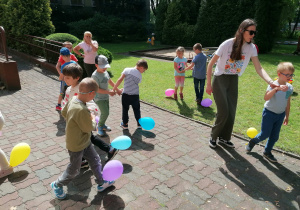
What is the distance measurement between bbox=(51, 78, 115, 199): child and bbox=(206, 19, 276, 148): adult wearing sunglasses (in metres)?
2.13

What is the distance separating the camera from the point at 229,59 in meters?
3.84

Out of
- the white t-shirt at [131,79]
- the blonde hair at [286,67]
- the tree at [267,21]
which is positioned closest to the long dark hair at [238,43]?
the blonde hair at [286,67]

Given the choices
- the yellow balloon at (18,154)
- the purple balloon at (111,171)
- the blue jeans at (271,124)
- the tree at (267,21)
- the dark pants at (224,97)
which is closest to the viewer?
the purple balloon at (111,171)

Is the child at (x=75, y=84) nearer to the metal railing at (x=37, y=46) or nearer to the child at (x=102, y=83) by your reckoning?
the child at (x=102, y=83)

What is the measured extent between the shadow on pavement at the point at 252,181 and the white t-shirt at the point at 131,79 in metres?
2.06

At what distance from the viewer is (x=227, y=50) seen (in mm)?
3795

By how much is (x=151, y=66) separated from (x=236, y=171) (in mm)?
9962

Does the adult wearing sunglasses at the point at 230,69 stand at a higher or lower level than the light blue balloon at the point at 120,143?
higher

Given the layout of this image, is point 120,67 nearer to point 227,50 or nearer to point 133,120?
point 133,120

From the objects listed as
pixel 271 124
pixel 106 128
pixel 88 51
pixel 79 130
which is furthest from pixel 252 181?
pixel 88 51

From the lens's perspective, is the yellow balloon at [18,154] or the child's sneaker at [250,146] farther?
the child's sneaker at [250,146]

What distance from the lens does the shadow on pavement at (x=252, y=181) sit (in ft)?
10.3

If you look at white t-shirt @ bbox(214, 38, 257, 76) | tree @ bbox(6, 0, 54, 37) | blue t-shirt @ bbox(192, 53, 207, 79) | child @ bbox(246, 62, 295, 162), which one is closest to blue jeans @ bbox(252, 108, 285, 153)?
child @ bbox(246, 62, 295, 162)

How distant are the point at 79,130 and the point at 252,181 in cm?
265
